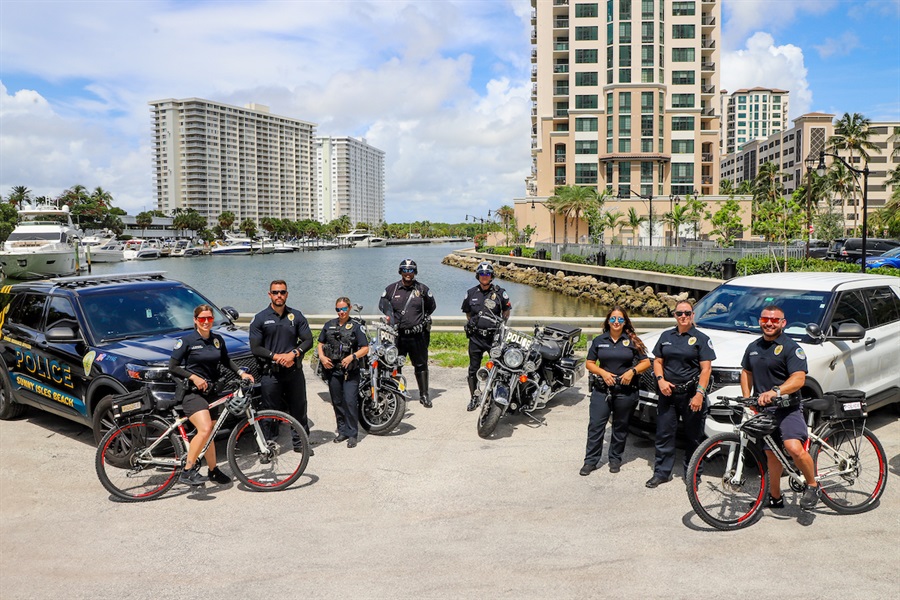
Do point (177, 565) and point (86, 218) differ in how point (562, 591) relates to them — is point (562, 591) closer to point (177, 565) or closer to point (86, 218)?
point (177, 565)

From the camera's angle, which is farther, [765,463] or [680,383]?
[680,383]

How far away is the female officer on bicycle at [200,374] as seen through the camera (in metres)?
6.69

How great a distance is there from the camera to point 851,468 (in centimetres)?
624

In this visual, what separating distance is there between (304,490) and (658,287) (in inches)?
1451

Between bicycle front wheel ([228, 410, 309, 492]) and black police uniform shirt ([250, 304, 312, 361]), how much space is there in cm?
89

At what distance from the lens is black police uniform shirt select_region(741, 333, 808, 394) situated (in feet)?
19.4

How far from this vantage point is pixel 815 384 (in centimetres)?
723

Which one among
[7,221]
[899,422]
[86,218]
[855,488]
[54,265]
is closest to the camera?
[855,488]

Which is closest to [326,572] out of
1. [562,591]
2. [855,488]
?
[562,591]

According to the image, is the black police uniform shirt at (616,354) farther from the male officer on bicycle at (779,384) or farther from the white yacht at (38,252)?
the white yacht at (38,252)

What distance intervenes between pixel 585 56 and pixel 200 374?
83488mm

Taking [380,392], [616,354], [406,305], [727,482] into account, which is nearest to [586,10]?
[406,305]

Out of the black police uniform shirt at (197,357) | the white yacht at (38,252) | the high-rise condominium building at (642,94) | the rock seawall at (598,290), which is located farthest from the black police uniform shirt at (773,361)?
the high-rise condominium building at (642,94)

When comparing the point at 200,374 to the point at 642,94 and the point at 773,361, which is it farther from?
the point at 642,94
